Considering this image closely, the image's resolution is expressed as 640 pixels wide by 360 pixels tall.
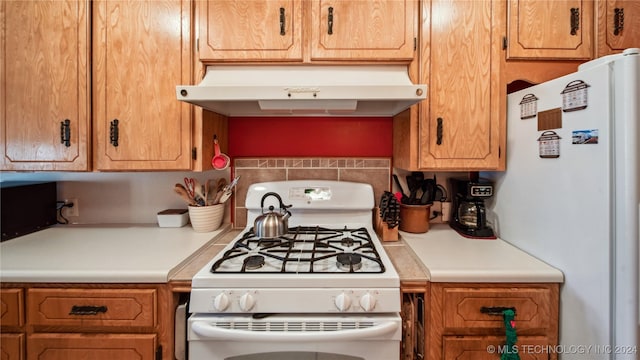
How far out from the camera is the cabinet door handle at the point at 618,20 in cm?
128

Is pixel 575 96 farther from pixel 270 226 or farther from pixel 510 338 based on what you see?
pixel 270 226

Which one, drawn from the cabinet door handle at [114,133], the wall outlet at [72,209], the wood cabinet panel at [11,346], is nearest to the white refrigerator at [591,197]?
the cabinet door handle at [114,133]

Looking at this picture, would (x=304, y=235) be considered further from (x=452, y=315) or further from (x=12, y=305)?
(x=12, y=305)

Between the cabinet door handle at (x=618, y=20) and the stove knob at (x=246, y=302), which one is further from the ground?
the cabinet door handle at (x=618, y=20)

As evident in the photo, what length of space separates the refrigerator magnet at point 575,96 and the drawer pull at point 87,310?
184cm

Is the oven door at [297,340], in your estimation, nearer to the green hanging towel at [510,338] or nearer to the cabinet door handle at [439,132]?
the green hanging towel at [510,338]

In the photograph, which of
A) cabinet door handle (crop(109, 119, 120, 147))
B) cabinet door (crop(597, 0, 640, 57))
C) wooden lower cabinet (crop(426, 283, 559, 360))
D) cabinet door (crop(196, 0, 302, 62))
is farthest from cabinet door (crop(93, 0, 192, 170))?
cabinet door (crop(597, 0, 640, 57))

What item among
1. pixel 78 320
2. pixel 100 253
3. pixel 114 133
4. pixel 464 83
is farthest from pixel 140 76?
pixel 464 83

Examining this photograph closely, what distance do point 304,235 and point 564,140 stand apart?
1.17 m

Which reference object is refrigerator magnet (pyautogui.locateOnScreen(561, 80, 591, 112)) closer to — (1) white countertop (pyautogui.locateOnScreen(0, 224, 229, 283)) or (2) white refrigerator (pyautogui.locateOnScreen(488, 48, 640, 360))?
(2) white refrigerator (pyautogui.locateOnScreen(488, 48, 640, 360))

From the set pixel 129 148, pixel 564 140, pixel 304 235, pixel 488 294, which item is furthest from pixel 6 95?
pixel 564 140

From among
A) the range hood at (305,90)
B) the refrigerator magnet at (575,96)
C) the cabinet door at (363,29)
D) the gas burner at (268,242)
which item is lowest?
the gas burner at (268,242)

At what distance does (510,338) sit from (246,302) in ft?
3.09

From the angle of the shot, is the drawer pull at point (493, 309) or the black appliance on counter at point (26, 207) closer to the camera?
the drawer pull at point (493, 309)
